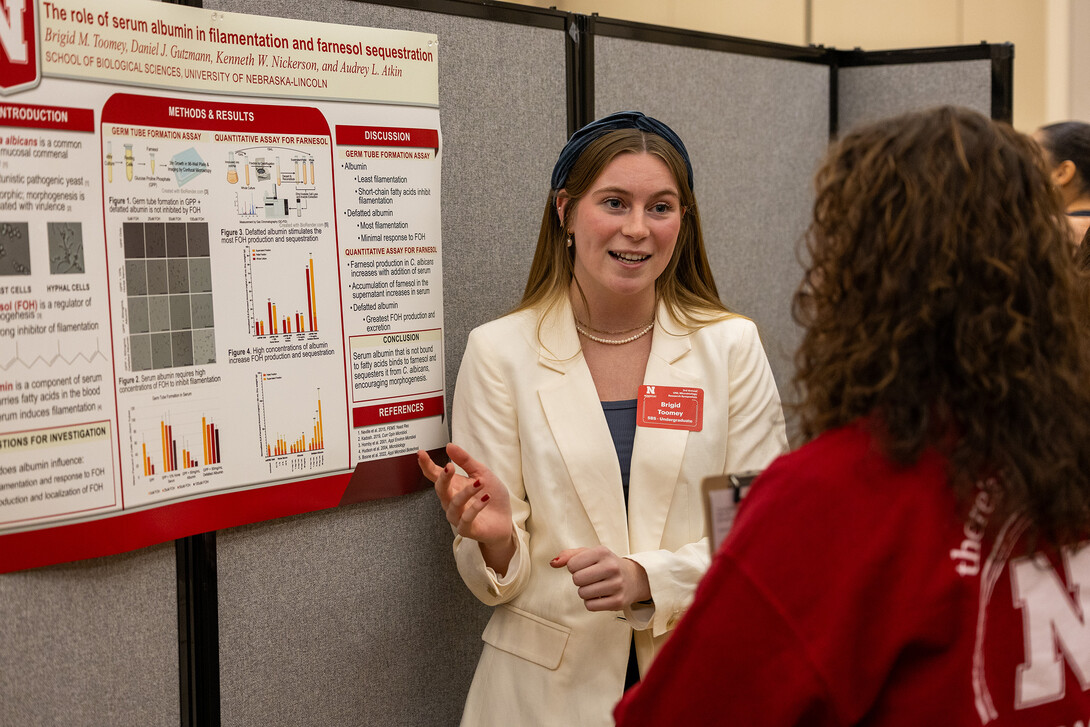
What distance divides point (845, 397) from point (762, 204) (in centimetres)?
176

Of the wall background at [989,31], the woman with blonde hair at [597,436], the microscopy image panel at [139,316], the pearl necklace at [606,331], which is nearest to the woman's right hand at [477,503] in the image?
the woman with blonde hair at [597,436]

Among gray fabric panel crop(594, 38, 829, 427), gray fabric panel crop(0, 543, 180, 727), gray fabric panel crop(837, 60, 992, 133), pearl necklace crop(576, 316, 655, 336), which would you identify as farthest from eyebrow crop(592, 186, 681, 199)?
gray fabric panel crop(837, 60, 992, 133)

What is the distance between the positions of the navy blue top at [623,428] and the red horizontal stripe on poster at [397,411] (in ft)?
1.09

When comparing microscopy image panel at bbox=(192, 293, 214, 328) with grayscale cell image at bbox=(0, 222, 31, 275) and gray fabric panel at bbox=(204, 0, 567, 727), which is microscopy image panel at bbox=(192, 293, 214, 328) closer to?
grayscale cell image at bbox=(0, 222, 31, 275)

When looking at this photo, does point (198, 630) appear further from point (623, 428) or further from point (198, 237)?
point (623, 428)

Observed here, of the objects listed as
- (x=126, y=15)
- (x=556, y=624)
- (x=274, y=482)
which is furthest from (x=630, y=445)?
(x=126, y=15)

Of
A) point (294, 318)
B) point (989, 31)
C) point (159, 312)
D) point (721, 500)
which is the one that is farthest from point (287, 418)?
point (989, 31)

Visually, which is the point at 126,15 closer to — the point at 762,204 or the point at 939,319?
the point at 939,319

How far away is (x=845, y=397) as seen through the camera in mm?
798

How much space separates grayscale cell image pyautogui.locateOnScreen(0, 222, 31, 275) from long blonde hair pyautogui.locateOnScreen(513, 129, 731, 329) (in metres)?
0.80

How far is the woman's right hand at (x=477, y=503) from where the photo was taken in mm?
1452

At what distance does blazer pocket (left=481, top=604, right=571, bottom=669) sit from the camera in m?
1.57


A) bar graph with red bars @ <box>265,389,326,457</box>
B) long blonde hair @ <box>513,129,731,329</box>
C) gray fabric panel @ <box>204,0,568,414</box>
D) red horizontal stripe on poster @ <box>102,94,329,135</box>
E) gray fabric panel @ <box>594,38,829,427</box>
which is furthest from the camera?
gray fabric panel @ <box>594,38,829,427</box>

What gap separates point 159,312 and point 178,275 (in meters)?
0.06
